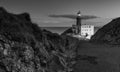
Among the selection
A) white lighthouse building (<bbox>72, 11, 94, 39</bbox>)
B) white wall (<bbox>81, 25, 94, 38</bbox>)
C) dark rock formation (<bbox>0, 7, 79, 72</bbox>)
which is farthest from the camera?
white wall (<bbox>81, 25, 94, 38</bbox>)

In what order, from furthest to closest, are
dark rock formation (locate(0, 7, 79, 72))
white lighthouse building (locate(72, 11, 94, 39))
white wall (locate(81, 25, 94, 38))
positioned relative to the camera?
white wall (locate(81, 25, 94, 38)) → white lighthouse building (locate(72, 11, 94, 39)) → dark rock formation (locate(0, 7, 79, 72))

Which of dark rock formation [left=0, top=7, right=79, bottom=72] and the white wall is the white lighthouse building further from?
dark rock formation [left=0, top=7, right=79, bottom=72]

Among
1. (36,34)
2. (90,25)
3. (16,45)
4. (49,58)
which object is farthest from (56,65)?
(90,25)

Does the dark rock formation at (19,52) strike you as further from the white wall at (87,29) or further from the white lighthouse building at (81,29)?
the white wall at (87,29)

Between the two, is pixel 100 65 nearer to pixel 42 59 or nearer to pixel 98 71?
pixel 98 71

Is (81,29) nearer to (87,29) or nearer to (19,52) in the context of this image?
(87,29)

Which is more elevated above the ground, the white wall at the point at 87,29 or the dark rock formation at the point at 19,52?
the dark rock formation at the point at 19,52

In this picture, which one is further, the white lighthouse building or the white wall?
the white wall

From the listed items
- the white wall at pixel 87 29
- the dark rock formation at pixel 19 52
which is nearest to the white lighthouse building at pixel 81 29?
the white wall at pixel 87 29

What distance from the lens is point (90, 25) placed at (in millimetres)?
135250

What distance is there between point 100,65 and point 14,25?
16073 millimetres

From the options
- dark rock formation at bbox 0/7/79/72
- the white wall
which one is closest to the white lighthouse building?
the white wall

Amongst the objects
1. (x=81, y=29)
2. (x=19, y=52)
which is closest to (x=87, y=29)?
(x=81, y=29)

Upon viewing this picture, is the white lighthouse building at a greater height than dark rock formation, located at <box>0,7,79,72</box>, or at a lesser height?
lesser
